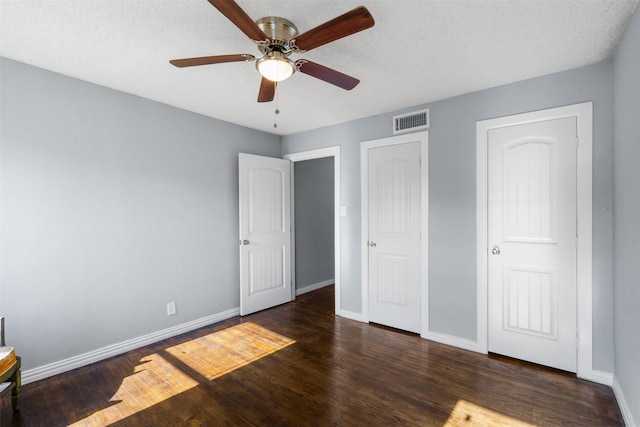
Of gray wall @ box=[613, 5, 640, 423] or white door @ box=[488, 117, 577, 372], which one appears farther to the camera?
white door @ box=[488, 117, 577, 372]

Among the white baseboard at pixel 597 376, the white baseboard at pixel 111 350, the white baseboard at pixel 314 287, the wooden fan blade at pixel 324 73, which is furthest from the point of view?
the white baseboard at pixel 314 287

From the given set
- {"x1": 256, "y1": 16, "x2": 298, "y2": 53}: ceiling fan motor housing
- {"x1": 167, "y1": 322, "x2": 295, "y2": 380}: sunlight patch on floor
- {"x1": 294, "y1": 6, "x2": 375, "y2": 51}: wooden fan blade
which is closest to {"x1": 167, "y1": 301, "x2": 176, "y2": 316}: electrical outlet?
{"x1": 167, "y1": 322, "x2": 295, "y2": 380}: sunlight patch on floor

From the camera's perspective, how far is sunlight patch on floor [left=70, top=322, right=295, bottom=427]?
2094 mm

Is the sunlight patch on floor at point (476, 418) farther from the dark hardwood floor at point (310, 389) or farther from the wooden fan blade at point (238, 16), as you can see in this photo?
the wooden fan blade at point (238, 16)

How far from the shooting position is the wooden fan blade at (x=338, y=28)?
4.48 ft

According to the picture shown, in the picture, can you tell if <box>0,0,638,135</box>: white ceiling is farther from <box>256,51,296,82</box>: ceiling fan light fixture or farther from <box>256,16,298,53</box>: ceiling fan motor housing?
<box>256,51,296,82</box>: ceiling fan light fixture

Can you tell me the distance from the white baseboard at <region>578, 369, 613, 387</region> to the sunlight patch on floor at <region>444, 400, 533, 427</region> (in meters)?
0.90

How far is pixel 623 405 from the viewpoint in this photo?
1.97 m

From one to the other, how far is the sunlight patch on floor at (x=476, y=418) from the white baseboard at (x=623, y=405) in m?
0.54

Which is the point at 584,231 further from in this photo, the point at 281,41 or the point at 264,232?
the point at 264,232

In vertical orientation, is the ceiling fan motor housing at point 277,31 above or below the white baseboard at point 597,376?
above

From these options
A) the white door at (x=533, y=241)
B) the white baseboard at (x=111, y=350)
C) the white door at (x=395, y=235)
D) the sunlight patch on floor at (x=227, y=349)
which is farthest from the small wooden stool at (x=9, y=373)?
the white door at (x=533, y=241)

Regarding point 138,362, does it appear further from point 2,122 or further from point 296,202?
point 296,202

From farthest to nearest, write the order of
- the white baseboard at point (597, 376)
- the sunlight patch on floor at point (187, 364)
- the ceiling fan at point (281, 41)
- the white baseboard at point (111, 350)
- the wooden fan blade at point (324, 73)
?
the white baseboard at point (111, 350)
the white baseboard at point (597, 376)
the sunlight patch on floor at point (187, 364)
the wooden fan blade at point (324, 73)
the ceiling fan at point (281, 41)
